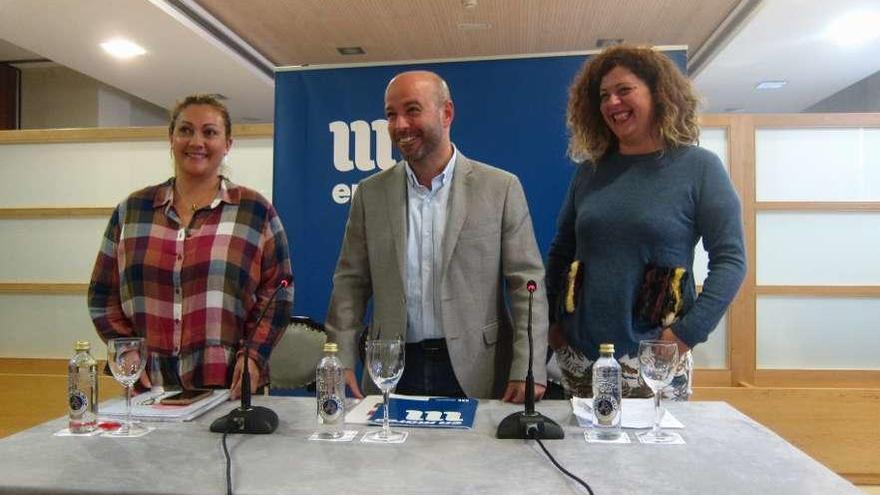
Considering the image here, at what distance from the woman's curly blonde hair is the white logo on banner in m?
1.09

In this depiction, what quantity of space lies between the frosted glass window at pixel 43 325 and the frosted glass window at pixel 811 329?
3697 millimetres

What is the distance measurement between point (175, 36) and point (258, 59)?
2.47ft

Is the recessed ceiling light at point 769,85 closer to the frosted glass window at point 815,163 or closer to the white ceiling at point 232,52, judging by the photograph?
the white ceiling at point 232,52

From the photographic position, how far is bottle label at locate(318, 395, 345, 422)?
129cm

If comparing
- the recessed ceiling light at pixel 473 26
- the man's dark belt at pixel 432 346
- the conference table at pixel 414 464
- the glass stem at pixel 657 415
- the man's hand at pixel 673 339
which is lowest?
the conference table at pixel 414 464

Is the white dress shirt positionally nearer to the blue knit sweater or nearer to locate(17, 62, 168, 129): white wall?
the blue knit sweater

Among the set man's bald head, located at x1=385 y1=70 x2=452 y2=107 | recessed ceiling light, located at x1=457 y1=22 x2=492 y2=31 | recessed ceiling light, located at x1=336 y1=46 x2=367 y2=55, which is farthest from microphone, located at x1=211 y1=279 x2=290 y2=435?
recessed ceiling light, located at x1=336 y1=46 x2=367 y2=55

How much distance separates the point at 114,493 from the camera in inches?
38.0

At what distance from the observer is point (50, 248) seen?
3801mm

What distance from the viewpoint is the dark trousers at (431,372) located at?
1.70 metres

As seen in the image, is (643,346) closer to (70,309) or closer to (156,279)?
(156,279)

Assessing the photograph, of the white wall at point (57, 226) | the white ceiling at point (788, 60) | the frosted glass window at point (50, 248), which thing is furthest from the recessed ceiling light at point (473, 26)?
the frosted glass window at point (50, 248)

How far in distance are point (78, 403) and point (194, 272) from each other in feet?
1.85

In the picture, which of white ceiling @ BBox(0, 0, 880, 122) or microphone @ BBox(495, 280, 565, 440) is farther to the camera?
white ceiling @ BBox(0, 0, 880, 122)
